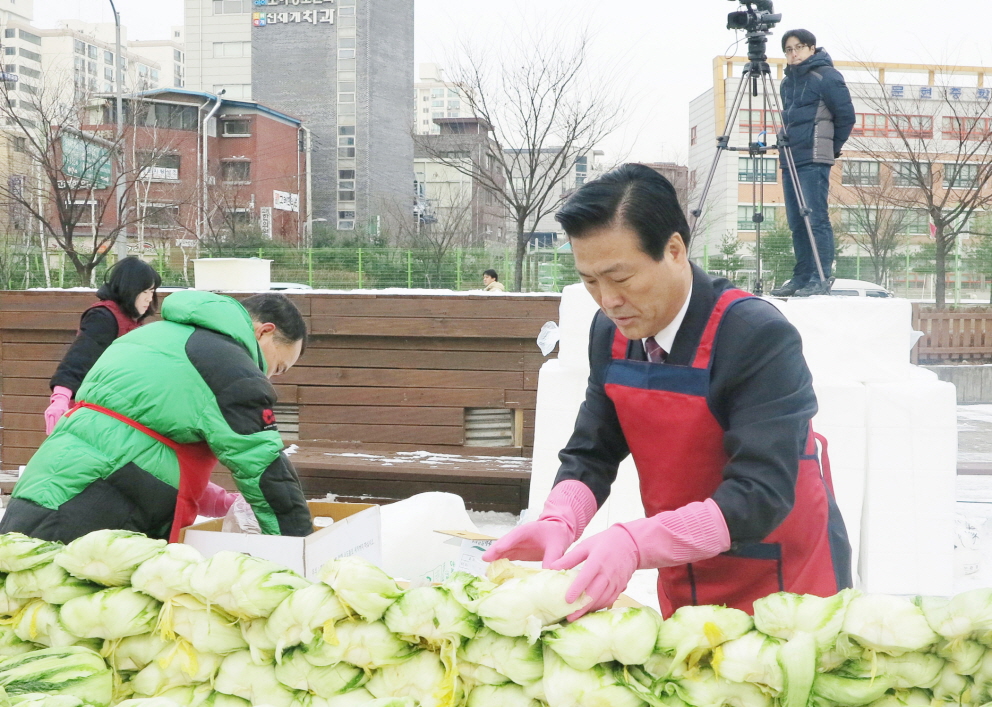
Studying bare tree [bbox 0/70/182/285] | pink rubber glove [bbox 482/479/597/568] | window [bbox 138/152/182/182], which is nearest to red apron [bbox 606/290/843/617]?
pink rubber glove [bbox 482/479/597/568]

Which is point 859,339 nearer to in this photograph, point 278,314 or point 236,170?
point 278,314

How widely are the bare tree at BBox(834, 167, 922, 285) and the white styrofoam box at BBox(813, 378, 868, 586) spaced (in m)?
17.3

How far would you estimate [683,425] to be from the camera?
1.56 meters

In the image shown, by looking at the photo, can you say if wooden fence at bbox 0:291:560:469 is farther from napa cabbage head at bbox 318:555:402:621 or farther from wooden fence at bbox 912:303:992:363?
wooden fence at bbox 912:303:992:363

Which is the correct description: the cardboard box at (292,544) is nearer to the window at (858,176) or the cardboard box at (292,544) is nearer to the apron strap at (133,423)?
the apron strap at (133,423)

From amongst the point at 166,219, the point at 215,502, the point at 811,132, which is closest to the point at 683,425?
the point at 215,502

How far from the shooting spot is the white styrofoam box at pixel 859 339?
3.85 metres

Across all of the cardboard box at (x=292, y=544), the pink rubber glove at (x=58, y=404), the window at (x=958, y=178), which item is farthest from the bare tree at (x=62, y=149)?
the window at (x=958, y=178)

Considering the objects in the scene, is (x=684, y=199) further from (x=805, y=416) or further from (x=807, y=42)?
(x=805, y=416)

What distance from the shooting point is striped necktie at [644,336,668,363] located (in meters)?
1.59

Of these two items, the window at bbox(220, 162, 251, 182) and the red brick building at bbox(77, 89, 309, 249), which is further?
the window at bbox(220, 162, 251, 182)

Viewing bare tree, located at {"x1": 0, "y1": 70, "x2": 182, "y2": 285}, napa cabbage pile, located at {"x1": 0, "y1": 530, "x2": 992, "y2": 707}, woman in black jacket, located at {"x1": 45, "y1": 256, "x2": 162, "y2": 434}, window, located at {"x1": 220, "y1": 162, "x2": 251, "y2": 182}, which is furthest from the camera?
window, located at {"x1": 220, "y1": 162, "x2": 251, "y2": 182}

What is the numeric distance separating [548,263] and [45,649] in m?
17.3

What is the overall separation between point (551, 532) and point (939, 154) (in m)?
19.3
